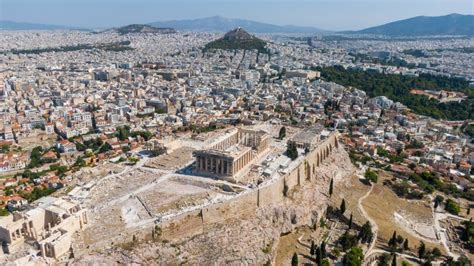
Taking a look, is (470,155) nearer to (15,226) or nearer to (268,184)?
(268,184)

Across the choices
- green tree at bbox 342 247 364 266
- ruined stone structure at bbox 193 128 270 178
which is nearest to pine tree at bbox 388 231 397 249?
green tree at bbox 342 247 364 266

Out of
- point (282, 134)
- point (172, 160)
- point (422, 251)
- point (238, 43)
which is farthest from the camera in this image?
point (238, 43)

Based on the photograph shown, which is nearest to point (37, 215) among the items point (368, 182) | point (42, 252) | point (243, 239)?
point (42, 252)

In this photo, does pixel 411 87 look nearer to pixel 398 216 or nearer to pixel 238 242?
pixel 398 216

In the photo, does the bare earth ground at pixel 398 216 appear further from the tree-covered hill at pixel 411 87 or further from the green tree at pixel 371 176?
the tree-covered hill at pixel 411 87

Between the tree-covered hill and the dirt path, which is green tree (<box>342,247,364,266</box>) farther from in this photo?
the tree-covered hill

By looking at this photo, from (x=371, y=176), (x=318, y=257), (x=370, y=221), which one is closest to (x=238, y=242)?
(x=318, y=257)
